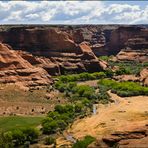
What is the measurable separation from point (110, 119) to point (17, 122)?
20.4 meters

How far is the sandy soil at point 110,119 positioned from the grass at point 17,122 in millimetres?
9414

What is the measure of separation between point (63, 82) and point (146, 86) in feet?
101

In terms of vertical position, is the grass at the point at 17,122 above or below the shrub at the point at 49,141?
below

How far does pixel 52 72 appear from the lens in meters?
182

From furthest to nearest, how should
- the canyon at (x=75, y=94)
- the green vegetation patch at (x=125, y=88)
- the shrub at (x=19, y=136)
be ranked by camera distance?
the green vegetation patch at (x=125, y=88) < the canyon at (x=75, y=94) < the shrub at (x=19, y=136)

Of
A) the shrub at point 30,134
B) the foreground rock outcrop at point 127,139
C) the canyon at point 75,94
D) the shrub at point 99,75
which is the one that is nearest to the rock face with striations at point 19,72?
the canyon at point 75,94

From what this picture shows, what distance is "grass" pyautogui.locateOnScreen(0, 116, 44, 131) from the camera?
96.7m

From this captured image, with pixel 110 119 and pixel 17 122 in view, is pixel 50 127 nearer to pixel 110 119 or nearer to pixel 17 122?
pixel 17 122

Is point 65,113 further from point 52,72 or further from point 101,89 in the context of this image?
point 52,72

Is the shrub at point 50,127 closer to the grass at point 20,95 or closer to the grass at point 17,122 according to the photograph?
the grass at point 17,122

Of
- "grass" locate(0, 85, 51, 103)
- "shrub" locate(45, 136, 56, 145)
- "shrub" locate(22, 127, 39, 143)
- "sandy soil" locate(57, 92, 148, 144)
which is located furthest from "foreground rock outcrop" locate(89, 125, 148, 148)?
"grass" locate(0, 85, 51, 103)

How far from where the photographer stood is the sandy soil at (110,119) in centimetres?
8750

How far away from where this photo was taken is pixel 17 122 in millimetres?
100312

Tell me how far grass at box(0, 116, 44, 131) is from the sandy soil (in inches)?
371
